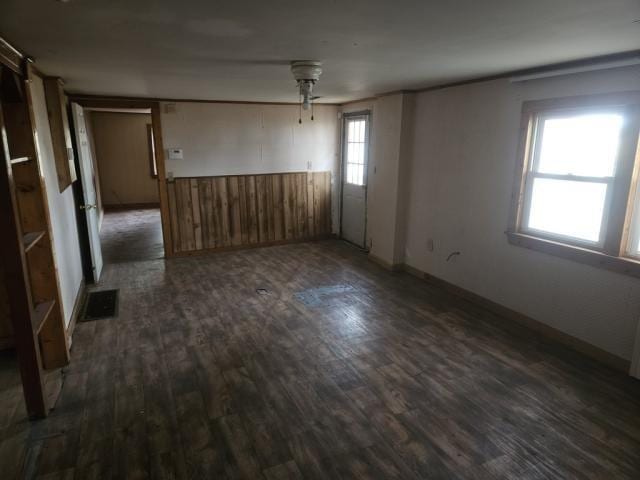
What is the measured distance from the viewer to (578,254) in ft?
10.3

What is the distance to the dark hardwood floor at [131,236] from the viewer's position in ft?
19.4

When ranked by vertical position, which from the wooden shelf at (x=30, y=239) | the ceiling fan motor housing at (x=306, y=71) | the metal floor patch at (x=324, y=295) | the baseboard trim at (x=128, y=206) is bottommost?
the metal floor patch at (x=324, y=295)

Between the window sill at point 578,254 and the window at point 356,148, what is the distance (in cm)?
277

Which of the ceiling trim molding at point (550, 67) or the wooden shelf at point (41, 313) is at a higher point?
the ceiling trim molding at point (550, 67)

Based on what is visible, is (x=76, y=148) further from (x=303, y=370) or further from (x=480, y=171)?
(x=480, y=171)

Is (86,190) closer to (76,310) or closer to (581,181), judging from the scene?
(76,310)

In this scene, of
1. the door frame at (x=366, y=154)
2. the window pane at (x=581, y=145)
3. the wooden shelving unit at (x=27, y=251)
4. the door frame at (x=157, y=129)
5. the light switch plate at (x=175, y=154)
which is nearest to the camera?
the wooden shelving unit at (x=27, y=251)

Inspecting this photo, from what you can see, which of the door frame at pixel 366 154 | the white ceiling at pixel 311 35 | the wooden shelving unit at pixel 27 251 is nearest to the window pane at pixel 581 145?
the white ceiling at pixel 311 35

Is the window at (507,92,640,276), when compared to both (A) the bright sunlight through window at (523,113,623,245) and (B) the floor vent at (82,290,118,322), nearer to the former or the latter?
(A) the bright sunlight through window at (523,113,623,245)

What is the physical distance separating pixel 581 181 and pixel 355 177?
3.52m

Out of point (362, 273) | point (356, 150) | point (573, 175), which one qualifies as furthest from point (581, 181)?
point (356, 150)

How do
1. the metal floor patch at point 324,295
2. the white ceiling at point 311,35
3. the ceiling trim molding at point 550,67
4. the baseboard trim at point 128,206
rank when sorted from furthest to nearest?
the baseboard trim at point 128,206
the metal floor patch at point 324,295
the ceiling trim molding at point 550,67
the white ceiling at point 311,35

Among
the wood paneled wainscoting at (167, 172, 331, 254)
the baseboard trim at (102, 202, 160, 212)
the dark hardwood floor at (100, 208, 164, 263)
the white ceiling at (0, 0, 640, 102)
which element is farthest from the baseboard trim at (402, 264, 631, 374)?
the baseboard trim at (102, 202, 160, 212)

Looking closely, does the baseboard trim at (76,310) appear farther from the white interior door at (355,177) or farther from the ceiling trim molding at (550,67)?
the ceiling trim molding at (550,67)
